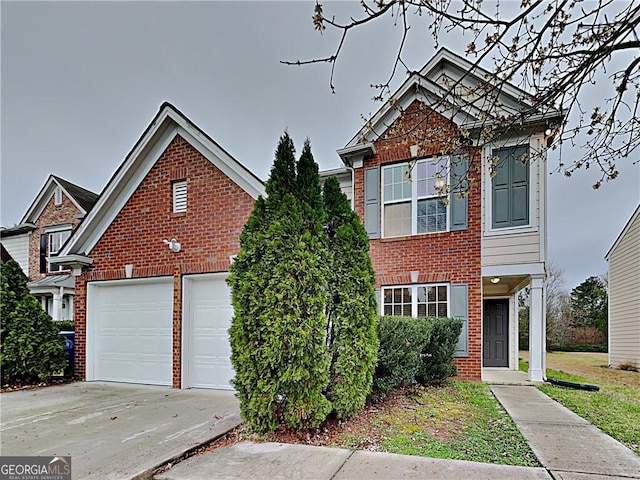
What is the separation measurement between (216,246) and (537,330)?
273 inches

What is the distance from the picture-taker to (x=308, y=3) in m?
4.83

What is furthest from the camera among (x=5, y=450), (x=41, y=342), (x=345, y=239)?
(x=41, y=342)

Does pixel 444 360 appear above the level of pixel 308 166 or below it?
below

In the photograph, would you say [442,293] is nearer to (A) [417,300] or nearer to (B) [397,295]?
(A) [417,300]

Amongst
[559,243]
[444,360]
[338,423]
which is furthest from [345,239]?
[559,243]

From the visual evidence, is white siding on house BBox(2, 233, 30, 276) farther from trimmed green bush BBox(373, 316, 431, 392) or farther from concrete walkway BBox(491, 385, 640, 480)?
concrete walkway BBox(491, 385, 640, 480)

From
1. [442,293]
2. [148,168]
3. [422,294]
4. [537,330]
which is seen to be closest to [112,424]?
[148,168]

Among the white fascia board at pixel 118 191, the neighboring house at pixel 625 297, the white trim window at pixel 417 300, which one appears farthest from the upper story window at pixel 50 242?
the neighboring house at pixel 625 297

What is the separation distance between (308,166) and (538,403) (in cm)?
531

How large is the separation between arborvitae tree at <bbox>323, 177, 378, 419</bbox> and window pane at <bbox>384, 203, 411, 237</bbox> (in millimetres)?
4343

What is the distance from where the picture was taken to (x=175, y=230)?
342 inches

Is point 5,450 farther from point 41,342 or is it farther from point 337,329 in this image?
point 41,342

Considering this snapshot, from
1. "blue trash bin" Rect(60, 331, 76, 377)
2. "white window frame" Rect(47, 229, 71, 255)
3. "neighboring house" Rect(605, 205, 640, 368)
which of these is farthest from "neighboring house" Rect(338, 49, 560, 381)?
"white window frame" Rect(47, 229, 71, 255)

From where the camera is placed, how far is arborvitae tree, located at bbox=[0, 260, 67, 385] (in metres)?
8.21
